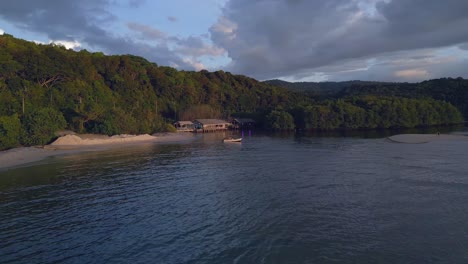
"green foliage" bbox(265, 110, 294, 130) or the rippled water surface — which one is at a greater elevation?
"green foliage" bbox(265, 110, 294, 130)

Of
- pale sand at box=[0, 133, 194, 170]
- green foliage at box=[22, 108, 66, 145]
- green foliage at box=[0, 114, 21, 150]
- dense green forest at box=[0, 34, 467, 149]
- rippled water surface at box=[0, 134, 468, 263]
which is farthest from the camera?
dense green forest at box=[0, 34, 467, 149]

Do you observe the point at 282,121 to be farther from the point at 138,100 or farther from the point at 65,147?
the point at 65,147

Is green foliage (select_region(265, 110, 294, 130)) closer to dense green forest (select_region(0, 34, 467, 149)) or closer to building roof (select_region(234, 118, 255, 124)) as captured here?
dense green forest (select_region(0, 34, 467, 149))

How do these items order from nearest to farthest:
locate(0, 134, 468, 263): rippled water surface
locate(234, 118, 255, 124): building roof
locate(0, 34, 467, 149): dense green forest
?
locate(0, 134, 468, 263): rippled water surface → locate(0, 34, 467, 149): dense green forest → locate(234, 118, 255, 124): building roof

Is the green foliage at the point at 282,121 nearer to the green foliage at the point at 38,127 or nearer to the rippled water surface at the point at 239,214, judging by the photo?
the green foliage at the point at 38,127

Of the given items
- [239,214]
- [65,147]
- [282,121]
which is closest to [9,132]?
[65,147]

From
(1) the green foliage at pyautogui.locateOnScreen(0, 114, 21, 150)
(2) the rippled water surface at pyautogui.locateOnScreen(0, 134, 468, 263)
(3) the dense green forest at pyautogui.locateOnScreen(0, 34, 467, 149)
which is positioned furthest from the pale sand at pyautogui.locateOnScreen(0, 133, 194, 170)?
(2) the rippled water surface at pyautogui.locateOnScreen(0, 134, 468, 263)
